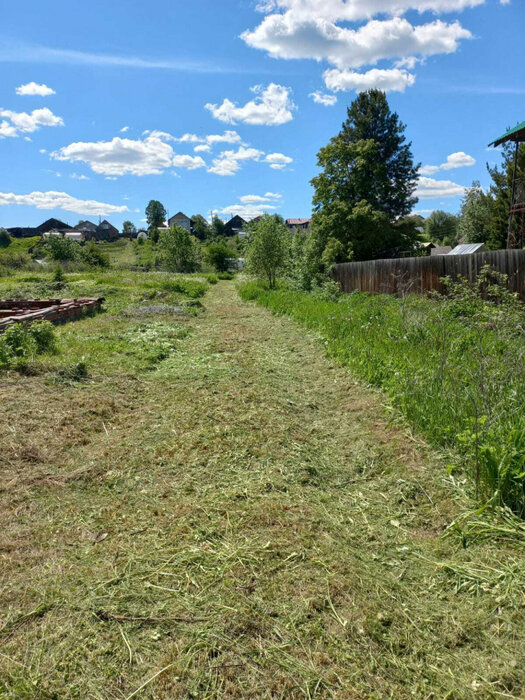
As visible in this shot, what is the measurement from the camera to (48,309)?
36.4 feet

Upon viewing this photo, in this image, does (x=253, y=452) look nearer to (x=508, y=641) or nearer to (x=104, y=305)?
(x=508, y=641)

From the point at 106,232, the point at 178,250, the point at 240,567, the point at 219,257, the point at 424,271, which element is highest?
the point at 106,232

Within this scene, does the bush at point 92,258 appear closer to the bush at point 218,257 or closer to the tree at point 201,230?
the bush at point 218,257

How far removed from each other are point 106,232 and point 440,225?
236 ft

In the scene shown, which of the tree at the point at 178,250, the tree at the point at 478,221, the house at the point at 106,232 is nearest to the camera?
the tree at the point at 478,221

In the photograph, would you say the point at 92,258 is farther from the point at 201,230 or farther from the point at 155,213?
the point at 155,213

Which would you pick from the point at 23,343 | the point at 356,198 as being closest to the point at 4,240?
Result: the point at 356,198

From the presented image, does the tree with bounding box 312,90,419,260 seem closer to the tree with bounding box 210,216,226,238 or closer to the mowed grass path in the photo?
the mowed grass path

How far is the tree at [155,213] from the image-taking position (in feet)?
301

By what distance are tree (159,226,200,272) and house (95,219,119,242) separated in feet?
186

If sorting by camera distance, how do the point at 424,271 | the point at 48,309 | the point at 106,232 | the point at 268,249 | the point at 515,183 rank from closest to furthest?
1. the point at 48,309
2. the point at 424,271
3. the point at 515,183
4. the point at 268,249
5. the point at 106,232

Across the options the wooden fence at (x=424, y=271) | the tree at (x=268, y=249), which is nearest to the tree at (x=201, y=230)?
the tree at (x=268, y=249)

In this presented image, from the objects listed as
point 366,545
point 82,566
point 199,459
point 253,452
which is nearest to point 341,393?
point 253,452

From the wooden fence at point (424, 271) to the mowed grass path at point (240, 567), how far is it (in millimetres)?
6212
